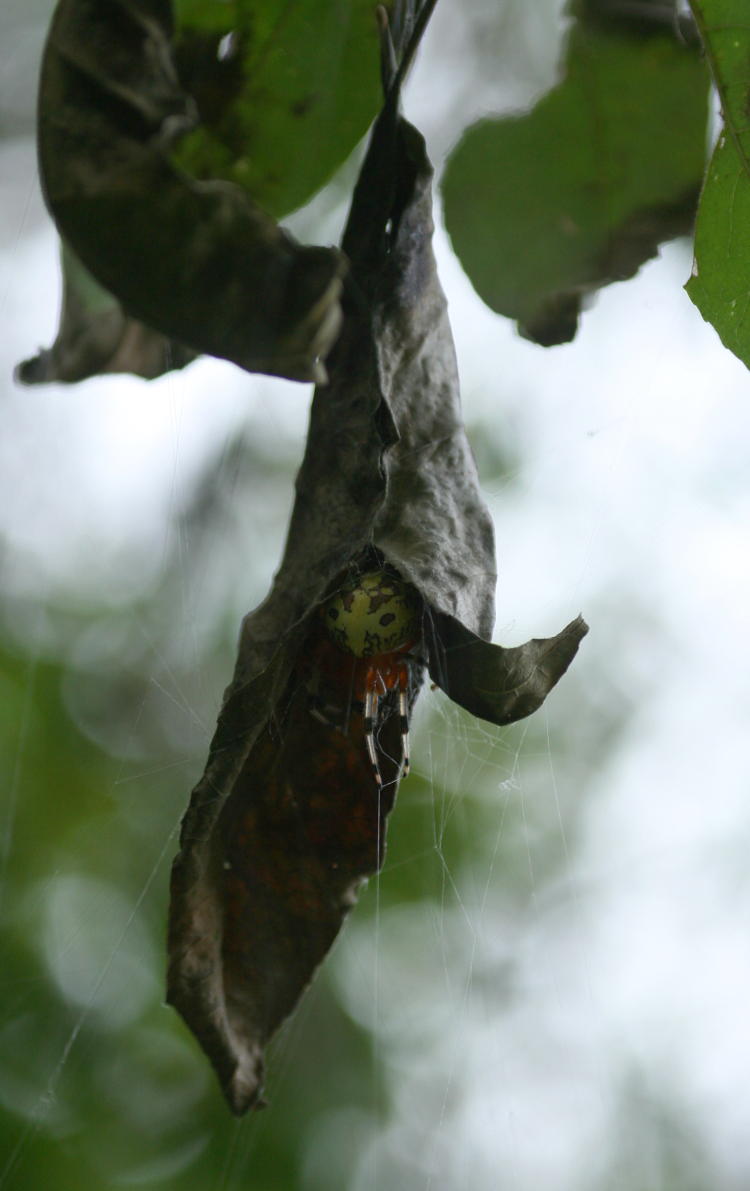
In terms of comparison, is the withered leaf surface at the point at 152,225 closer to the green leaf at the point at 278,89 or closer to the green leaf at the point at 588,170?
the green leaf at the point at 278,89

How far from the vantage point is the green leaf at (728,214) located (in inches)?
37.4

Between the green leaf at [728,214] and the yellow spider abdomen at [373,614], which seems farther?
the green leaf at [728,214]

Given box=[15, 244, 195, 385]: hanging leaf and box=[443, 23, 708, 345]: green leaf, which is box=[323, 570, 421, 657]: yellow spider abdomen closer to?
box=[15, 244, 195, 385]: hanging leaf

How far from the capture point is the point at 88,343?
948 millimetres

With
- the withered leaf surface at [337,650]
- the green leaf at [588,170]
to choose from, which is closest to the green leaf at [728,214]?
the green leaf at [588,170]

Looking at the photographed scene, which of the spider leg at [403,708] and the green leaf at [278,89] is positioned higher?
the green leaf at [278,89]

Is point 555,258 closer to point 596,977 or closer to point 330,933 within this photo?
point 330,933

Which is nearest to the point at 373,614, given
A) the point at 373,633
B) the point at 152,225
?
the point at 373,633

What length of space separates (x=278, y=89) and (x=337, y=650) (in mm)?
576

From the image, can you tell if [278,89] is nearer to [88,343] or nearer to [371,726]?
[88,343]

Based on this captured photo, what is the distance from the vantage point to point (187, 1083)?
2537mm

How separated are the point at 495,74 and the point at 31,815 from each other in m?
1.69

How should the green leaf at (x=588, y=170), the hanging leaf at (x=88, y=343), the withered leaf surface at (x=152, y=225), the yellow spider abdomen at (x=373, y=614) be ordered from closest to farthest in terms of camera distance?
the withered leaf surface at (x=152, y=225) → the yellow spider abdomen at (x=373, y=614) → the hanging leaf at (x=88, y=343) → the green leaf at (x=588, y=170)

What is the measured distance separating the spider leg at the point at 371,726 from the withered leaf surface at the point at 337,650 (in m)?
0.01
